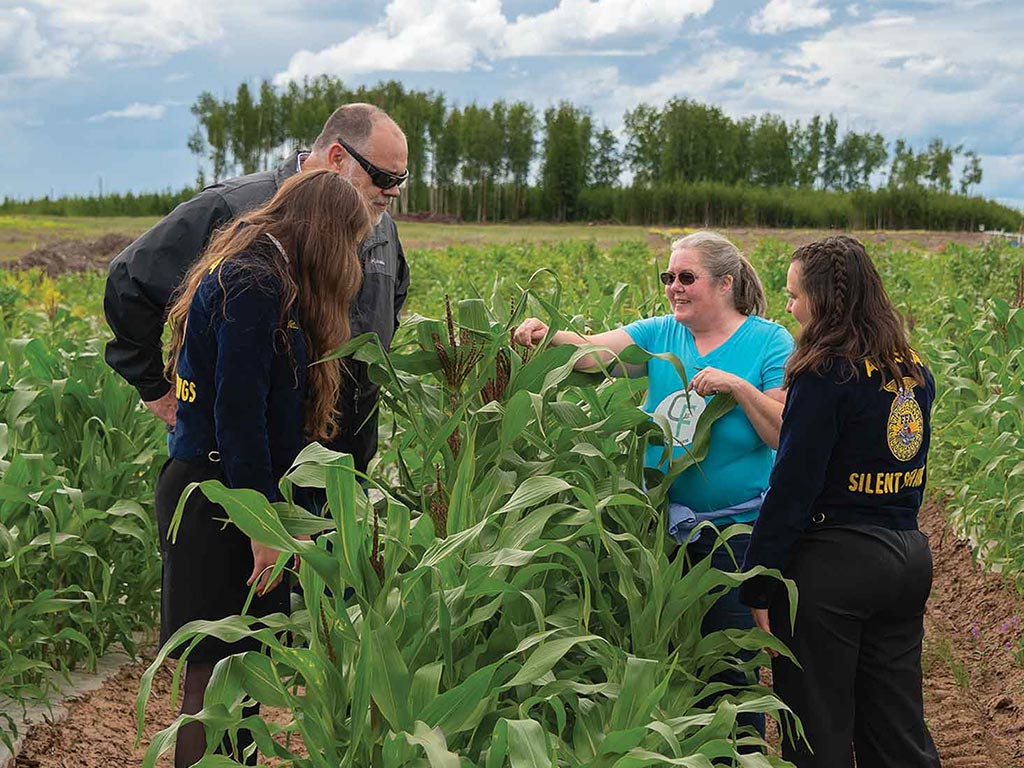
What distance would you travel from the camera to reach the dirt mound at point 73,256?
23.2 metres

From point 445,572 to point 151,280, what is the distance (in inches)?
68.6

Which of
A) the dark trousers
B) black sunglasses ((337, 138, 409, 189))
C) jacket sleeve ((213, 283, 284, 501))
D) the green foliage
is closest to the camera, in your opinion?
jacket sleeve ((213, 283, 284, 501))

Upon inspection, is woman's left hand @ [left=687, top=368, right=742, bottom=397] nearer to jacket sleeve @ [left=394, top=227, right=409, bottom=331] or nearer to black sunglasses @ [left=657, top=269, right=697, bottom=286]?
black sunglasses @ [left=657, top=269, right=697, bottom=286]

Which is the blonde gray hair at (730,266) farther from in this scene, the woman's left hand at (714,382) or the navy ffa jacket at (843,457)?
the navy ffa jacket at (843,457)

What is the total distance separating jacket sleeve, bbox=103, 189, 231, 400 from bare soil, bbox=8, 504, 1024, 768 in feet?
4.00

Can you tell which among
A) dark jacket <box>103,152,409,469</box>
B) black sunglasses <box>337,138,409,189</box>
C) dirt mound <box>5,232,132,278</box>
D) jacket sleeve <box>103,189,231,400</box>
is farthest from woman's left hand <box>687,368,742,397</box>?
dirt mound <box>5,232,132,278</box>

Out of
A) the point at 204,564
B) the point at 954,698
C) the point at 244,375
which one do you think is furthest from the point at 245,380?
the point at 954,698

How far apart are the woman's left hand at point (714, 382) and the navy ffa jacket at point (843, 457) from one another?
220 millimetres

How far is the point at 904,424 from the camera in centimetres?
269

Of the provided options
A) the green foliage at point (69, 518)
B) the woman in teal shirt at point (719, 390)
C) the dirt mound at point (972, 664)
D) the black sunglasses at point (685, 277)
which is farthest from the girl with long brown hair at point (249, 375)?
the dirt mound at point (972, 664)

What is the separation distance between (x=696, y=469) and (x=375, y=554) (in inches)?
48.0

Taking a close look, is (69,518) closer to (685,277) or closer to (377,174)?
(377,174)

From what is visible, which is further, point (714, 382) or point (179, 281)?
point (179, 281)

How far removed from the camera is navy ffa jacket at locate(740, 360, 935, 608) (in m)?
2.62
